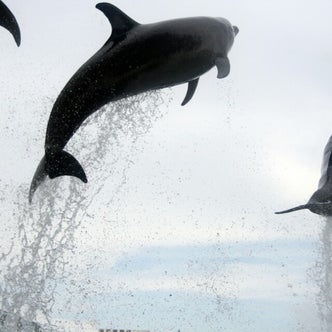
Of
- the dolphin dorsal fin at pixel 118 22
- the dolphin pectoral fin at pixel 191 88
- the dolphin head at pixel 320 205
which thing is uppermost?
the dolphin dorsal fin at pixel 118 22

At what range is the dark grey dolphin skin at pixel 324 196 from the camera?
447 inches

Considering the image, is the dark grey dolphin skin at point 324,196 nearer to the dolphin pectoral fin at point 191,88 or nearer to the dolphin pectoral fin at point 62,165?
the dolphin pectoral fin at point 191,88

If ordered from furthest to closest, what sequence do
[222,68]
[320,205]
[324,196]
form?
1. [324,196]
2. [320,205]
3. [222,68]

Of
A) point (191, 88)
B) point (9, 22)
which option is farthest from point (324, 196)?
point (9, 22)

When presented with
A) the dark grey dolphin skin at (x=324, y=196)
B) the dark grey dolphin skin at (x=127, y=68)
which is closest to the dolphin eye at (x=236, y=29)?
the dark grey dolphin skin at (x=127, y=68)

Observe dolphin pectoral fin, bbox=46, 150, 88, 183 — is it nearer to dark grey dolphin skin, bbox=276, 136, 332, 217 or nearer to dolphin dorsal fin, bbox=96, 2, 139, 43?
dolphin dorsal fin, bbox=96, 2, 139, 43

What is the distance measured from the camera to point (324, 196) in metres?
11.6

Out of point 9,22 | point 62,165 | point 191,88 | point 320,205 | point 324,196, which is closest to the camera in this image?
point 9,22

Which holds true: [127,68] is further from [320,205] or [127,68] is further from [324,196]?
[324,196]

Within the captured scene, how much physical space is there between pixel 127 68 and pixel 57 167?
70.5 inches

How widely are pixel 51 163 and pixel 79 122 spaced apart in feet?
2.43

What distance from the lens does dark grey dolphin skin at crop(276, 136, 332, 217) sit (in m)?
11.4

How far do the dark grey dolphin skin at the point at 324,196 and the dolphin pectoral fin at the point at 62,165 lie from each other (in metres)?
3.99

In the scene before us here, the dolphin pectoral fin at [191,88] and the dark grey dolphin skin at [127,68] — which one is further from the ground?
the dark grey dolphin skin at [127,68]
